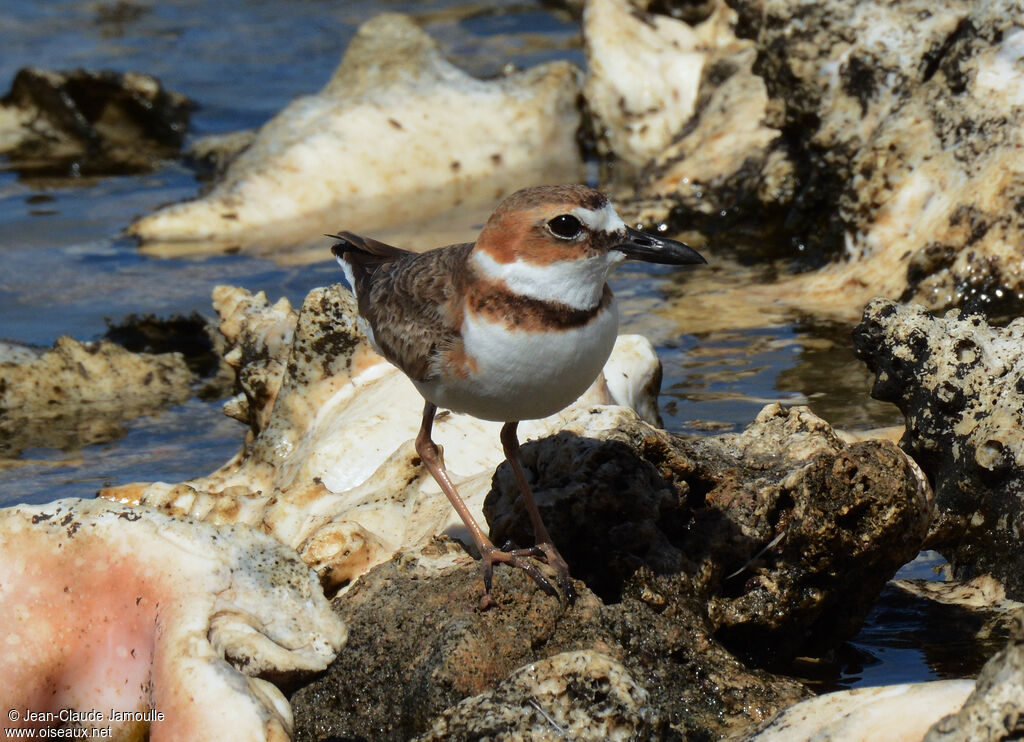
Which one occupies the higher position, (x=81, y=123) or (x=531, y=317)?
(x=531, y=317)

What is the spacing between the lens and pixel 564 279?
183 inches

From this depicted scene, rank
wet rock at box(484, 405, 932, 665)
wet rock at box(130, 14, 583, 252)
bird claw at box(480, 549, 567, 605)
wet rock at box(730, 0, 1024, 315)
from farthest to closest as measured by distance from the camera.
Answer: wet rock at box(130, 14, 583, 252) < wet rock at box(730, 0, 1024, 315) < wet rock at box(484, 405, 932, 665) < bird claw at box(480, 549, 567, 605)

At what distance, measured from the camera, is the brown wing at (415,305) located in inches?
196

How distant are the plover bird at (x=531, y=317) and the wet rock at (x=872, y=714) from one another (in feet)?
3.18

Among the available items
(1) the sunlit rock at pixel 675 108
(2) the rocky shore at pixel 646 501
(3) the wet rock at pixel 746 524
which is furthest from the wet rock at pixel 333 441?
(1) the sunlit rock at pixel 675 108

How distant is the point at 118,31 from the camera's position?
18703 mm

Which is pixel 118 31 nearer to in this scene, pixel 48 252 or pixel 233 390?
pixel 48 252

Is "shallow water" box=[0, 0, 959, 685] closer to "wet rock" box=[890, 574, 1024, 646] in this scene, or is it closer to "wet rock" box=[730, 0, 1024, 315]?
"wet rock" box=[890, 574, 1024, 646]

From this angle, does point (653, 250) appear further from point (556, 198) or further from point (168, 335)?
point (168, 335)

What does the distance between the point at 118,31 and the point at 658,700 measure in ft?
54.7

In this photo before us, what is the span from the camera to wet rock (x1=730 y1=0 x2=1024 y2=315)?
25.3 feet

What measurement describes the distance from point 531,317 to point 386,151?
7599 mm

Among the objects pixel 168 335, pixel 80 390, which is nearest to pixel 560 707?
pixel 80 390

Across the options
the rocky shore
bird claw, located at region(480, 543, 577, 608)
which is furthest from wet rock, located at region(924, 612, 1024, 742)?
bird claw, located at region(480, 543, 577, 608)
